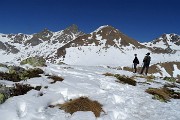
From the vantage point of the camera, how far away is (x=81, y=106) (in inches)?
434

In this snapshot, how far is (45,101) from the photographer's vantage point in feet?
36.0

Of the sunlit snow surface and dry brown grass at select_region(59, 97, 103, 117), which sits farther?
dry brown grass at select_region(59, 97, 103, 117)

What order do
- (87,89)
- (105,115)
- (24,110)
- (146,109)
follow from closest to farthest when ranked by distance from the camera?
(24,110)
(105,115)
(146,109)
(87,89)

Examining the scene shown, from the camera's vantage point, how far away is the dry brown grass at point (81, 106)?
10688 mm

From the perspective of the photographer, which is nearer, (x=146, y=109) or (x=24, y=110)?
(x=24, y=110)

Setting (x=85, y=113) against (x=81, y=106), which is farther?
(x=81, y=106)

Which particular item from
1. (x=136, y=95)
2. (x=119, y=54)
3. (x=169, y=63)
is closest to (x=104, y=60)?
(x=119, y=54)

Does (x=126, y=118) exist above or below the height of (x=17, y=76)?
below

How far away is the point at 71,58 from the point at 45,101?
171072 mm

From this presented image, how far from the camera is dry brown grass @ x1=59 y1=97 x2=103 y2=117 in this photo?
10.7 m

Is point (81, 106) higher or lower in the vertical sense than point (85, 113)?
higher

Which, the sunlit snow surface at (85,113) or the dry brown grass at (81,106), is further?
the dry brown grass at (81,106)

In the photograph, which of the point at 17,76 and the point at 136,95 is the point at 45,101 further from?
the point at 136,95

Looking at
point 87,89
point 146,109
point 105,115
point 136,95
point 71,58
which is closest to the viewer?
point 105,115
